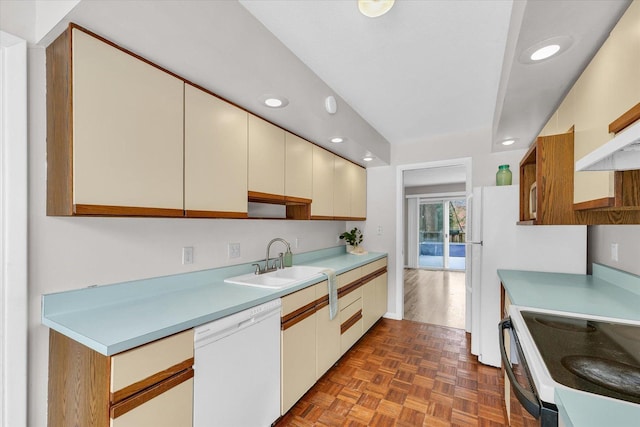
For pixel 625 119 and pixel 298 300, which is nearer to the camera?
pixel 625 119

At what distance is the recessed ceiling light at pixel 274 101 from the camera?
1733 mm

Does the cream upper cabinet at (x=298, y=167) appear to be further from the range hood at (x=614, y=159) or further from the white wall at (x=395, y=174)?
the range hood at (x=614, y=159)

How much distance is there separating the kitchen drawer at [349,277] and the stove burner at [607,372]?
1661 millimetres

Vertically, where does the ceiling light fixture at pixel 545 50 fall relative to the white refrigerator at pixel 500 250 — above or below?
above

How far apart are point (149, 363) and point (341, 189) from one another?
2.42m

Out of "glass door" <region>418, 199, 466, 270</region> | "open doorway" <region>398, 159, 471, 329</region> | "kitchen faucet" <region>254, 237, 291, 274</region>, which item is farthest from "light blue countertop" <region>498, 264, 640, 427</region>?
"glass door" <region>418, 199, 466, 270</region>

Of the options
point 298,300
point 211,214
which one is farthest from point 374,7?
point 298,300

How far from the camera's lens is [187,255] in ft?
5.85

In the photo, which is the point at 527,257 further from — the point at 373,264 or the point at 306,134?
the point at 306,134

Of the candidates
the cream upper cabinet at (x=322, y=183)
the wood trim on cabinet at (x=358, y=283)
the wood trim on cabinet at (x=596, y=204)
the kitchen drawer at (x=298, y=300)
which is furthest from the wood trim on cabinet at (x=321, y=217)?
the wood trim on cabinet at (x=596, y=204)

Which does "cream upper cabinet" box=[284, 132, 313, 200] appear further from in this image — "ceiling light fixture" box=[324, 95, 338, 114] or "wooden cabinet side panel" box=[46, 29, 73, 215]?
"wooden cabinet side panel" box=[46, 29, 73, 215]

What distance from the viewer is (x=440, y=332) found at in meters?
3.24

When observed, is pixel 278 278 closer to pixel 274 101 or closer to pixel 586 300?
pixel 274 101

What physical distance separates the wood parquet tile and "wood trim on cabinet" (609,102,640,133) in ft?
6.07
